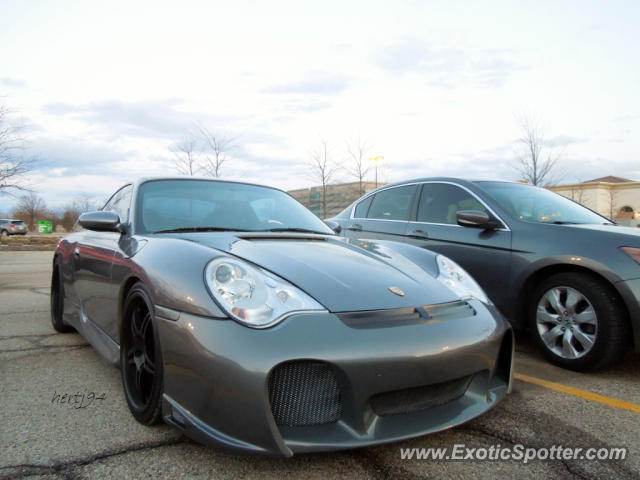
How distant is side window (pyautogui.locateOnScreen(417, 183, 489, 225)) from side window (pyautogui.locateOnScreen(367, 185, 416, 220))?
17 cm

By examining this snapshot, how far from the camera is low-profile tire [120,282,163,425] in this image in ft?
6.40

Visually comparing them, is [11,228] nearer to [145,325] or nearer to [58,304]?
[58,304]

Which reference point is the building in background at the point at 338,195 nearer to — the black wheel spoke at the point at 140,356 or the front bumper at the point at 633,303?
the front bumper at the point at 633,303

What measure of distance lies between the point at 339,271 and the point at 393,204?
2.92 meters

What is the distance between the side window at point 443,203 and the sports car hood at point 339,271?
5.62ft

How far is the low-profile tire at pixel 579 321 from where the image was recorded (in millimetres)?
2871

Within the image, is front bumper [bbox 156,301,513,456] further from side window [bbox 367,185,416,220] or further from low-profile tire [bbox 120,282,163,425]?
side window [bbox 367,185,416,220]

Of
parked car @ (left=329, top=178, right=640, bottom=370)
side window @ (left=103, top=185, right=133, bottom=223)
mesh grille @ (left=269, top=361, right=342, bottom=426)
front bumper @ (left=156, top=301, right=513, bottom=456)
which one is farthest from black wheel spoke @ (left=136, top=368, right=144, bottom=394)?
parked car @ (left=329, top=178, right=640, bottom=370)

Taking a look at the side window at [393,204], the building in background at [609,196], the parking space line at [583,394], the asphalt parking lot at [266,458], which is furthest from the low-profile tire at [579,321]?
the building in background at [609,196]

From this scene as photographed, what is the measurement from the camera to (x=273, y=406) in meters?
1.60

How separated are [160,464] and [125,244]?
49.1 inches

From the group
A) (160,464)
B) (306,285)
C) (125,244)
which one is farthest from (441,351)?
(125,244)

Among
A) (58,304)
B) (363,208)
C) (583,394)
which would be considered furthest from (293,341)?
(363,208)

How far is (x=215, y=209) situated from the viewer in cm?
293
